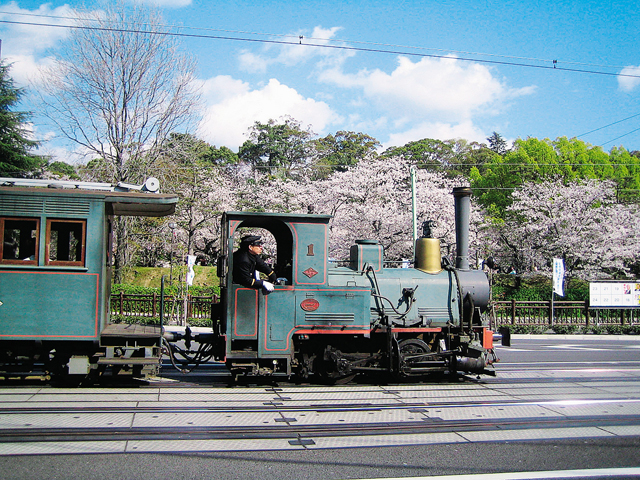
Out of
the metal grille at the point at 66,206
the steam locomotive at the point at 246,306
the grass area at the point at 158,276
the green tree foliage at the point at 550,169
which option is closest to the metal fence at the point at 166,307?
the grass area at the point at 158,276

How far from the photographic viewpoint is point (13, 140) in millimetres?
33531

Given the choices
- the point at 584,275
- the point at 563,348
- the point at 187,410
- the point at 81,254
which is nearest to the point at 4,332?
the point at 81,254

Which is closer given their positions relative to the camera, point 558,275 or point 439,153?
point 558,275

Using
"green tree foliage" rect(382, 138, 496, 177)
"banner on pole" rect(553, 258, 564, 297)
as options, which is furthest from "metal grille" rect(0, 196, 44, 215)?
"green tree foliage" rect(382, 138, 496, 177)

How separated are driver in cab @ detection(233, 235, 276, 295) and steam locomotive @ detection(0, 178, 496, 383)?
136mm

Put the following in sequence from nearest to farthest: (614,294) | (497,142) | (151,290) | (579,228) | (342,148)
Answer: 1. (614,294)
2. (151,290)
3. (579,228)
4. (342,148)
5. (497,142)

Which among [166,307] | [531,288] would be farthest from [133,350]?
[531,288]

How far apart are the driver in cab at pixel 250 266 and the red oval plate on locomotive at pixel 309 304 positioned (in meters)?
0.63

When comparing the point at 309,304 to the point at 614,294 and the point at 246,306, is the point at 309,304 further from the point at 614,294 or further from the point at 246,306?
the point at 614,294

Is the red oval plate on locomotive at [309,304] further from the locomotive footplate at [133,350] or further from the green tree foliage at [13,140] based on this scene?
the green tree foliage at [13,140]

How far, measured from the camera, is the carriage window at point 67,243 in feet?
27.1

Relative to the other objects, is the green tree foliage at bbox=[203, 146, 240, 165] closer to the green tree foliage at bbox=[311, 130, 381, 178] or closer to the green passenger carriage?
the green tree foliage at bbox=[311, 130, 381, 178]

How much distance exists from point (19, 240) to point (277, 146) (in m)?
48.1

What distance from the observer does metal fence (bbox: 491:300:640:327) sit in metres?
23.3
